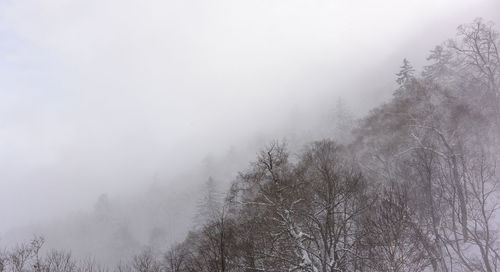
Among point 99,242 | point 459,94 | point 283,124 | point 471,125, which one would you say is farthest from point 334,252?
point 283,124

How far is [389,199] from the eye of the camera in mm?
13109

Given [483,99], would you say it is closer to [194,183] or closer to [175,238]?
[175,238]

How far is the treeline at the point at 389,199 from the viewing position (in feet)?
46.3

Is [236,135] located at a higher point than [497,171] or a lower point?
higher

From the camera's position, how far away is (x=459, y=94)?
3027cm

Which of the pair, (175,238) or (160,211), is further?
(160,211)

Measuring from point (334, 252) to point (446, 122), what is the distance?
704 inches

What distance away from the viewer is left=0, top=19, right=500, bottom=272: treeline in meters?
14.1

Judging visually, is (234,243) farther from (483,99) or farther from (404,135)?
(483,99)

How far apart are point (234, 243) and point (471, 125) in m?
21.8

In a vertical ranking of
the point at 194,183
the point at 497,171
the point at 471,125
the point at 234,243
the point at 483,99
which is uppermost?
the point at 194,183

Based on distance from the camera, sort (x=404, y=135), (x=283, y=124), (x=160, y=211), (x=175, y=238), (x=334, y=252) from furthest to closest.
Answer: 1. (x=283, y=124)
2. (x=160, y=211)
3. (x=175, y=238)
4. (x=404, y=135)
5. (x=334, y=252)

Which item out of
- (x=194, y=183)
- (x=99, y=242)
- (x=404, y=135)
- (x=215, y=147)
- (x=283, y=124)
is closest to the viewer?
(x=404, y=135)

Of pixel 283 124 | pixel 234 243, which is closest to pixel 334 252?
pixel 234 243
